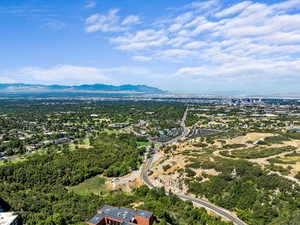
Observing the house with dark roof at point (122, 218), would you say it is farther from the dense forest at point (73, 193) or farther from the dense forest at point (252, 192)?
the dense forest at point (252, 192)

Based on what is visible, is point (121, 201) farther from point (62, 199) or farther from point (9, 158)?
point (9, 158)

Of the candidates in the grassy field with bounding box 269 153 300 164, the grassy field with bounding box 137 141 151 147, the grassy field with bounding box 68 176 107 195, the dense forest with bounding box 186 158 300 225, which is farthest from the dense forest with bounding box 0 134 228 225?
the grassy field with bounding box 269 153 300 164

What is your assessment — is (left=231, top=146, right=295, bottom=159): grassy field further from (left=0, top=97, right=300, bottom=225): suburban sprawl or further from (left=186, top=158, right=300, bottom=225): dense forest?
(left=186, top=158, right=300, bottom=225): dense forest

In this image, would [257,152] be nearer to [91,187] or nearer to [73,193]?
[91,187]

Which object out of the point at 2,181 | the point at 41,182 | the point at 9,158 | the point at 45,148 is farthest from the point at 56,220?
the point at 45,148

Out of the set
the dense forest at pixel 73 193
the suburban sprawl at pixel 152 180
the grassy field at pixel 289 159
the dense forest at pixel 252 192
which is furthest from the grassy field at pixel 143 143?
the grassy field at pixel 289 159

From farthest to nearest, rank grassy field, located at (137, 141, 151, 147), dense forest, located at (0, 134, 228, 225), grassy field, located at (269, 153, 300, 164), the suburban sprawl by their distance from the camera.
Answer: grassy field, located at (137, 141, 151, 147)
grassy field, located at (269, 153, 300, 164)
the suburban sprawl
dense forest, located at (0, 134, 228, 225)
